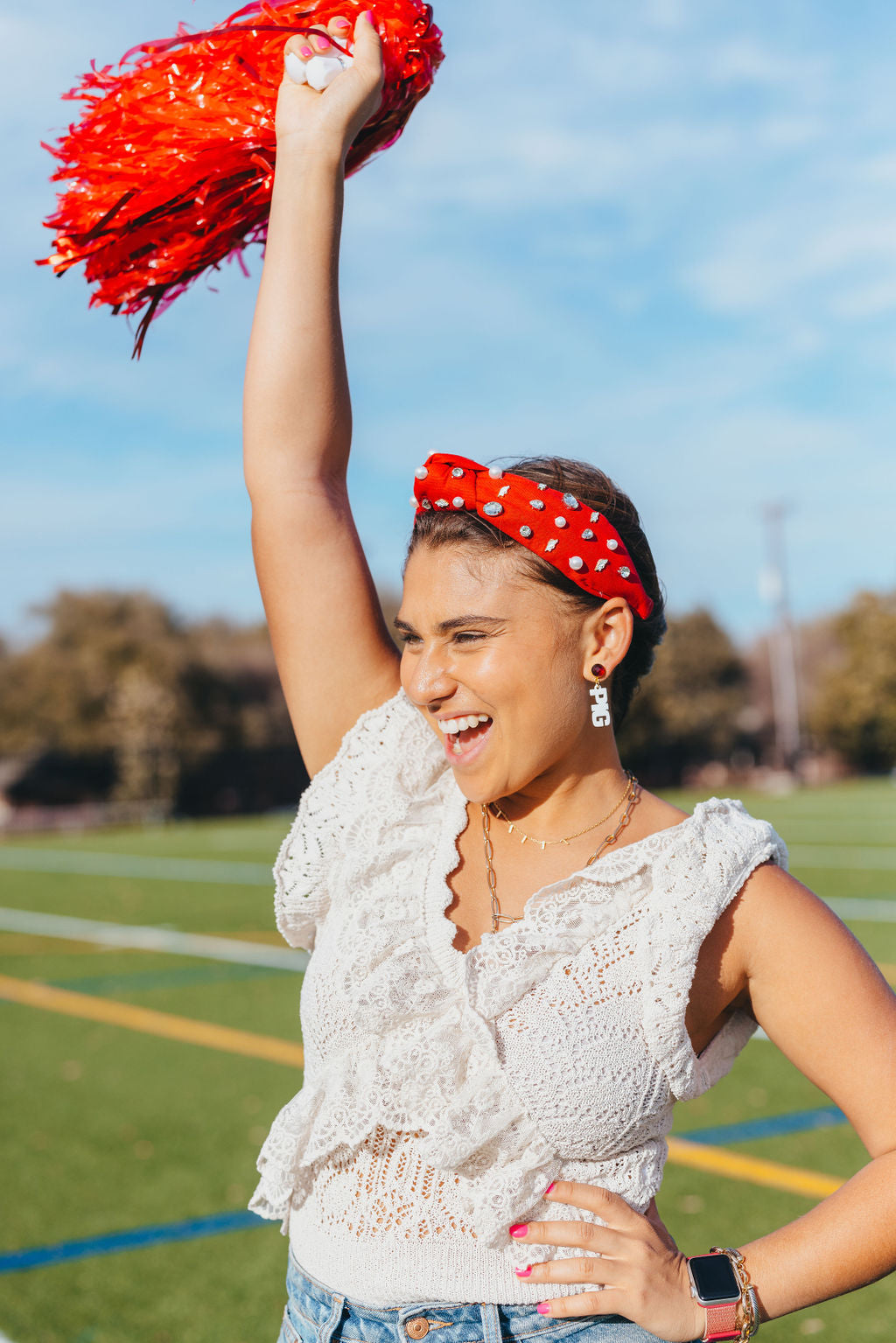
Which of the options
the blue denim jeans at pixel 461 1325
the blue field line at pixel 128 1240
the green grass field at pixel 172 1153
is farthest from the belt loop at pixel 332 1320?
the blue field line at pixel 128 1240

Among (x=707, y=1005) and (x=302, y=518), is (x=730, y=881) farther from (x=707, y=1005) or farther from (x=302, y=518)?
(x=302, y=518)

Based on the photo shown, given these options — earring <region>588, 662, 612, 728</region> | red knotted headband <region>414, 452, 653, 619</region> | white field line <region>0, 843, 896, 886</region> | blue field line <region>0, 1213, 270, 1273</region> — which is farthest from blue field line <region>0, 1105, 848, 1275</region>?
white field line <region>0, 843, 896, 886</region>

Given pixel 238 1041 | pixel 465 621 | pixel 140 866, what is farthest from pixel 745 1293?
pixel 140 866

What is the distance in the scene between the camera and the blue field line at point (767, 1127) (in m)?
6.17

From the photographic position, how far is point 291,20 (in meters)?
2.06

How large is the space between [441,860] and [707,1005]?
425 mm

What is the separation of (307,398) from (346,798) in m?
0.60

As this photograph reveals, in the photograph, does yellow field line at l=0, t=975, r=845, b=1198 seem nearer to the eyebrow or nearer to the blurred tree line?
the eyebrow

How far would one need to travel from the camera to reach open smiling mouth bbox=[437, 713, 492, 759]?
→ 1839 millimetres

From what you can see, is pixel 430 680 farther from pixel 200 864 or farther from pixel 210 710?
pixel 210 710

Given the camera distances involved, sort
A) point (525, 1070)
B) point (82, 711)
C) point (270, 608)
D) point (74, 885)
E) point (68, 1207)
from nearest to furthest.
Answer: point (525, 1070), point (270, 608), point (68, 1207), point (74, 885), point (82, 711)

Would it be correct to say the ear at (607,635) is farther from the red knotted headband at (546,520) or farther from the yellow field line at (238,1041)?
the yellow field line at (238,1041)

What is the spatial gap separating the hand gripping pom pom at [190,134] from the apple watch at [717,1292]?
166cm

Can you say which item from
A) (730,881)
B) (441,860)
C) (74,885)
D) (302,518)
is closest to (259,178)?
(302,518)
